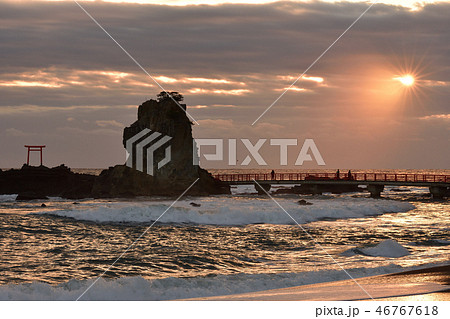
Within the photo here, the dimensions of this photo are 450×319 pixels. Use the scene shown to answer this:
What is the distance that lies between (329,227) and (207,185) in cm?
4174

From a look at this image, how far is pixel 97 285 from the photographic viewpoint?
54.9ft

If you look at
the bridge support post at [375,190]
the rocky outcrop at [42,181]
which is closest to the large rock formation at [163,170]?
the rocky outcrop at [42,181]

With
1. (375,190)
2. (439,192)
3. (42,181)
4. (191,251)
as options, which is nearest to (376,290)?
(191,251)

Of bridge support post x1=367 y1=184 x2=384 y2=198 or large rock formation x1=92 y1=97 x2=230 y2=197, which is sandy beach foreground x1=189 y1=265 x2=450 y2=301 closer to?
large rock formation x1=92 y1=97 x2=230 y2=197

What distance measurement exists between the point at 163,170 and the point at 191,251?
5160 centimetres

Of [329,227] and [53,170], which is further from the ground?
[53,170]

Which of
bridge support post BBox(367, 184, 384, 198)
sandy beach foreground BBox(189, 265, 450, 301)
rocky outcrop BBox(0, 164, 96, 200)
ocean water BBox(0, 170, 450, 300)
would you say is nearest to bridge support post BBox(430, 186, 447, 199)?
bridge support post BBox(367, 184, 384, 198)

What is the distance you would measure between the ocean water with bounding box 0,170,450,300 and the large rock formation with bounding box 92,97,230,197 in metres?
28.8

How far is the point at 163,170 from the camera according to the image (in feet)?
253

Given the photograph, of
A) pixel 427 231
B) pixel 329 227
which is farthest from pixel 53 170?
pixel 427 231

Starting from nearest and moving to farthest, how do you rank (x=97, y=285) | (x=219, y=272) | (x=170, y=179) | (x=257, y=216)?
(x=97, y=285), (x=219, y=272), (x=257, y=216), (x=170, y=179)
